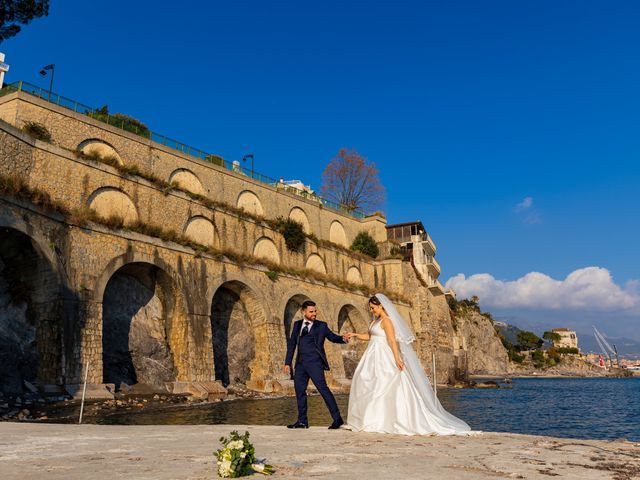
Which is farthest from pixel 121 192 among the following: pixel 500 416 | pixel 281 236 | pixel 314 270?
pixel 500 416

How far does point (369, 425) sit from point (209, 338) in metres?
20.0

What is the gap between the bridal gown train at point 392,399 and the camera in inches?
284

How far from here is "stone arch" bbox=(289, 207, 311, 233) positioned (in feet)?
135

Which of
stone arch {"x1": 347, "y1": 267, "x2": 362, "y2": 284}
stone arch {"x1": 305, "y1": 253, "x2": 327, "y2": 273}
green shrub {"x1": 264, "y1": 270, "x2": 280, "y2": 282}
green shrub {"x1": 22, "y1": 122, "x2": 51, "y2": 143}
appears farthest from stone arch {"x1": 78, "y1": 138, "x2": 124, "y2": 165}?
stone arch {"x1": 347, "y1": 267, "x2": 362, "y2": 284}

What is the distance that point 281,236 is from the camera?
3700cm

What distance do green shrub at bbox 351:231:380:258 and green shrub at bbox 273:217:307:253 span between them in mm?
10478

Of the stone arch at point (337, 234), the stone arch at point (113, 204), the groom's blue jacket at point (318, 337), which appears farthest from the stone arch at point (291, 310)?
the groom's blue jacket at point (318, 337)

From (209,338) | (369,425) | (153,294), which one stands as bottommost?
(369,425)

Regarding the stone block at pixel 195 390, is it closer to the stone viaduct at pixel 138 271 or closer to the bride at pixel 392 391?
the stone viaduct at pixel 138 271

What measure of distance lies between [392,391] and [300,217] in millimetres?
34858

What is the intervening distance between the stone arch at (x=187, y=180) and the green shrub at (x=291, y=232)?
639cm

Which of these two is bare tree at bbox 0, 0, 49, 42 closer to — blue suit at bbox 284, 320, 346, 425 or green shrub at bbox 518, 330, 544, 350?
blue suit at bbox 284, 320, 346, 425

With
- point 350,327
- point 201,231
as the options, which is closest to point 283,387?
point 201,231

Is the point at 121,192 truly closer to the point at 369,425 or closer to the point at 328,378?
the point at 328,378
